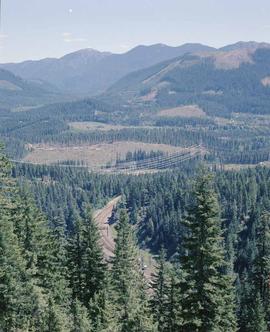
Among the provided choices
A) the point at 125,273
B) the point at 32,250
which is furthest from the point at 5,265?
the point at 125,273

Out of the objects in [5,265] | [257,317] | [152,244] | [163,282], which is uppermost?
[5,265]

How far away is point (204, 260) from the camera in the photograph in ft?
105

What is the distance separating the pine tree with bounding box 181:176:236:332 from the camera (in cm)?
3180

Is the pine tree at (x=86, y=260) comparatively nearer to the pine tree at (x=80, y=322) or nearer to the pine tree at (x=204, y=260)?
the pine tree at (x=80, y=322)

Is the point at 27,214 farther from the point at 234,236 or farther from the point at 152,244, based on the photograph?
the point at 152,244

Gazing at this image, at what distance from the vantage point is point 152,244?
179250 millimetres

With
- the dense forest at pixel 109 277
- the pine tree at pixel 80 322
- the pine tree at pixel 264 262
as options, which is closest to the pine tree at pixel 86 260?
the dense forest at pixel 109 277

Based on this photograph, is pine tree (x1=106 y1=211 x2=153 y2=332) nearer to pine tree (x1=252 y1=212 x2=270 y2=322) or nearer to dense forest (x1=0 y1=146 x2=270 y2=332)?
dense forest (x1=0 y1=146 x2=270 y2=332)

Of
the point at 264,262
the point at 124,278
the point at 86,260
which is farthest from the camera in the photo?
the point at 264,262

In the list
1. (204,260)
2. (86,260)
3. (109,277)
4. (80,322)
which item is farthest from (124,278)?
(204,260)

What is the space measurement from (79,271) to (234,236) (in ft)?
342

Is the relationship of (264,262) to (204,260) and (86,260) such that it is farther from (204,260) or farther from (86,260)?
(204,260)

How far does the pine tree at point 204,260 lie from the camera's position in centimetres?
3180

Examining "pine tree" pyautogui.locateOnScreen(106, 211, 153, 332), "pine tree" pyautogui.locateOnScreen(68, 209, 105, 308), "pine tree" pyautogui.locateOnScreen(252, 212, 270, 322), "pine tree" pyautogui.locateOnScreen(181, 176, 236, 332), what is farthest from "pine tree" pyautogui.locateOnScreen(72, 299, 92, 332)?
"pine tree" pyautogui.locateOnScreen(252, 212, 270, 322)
